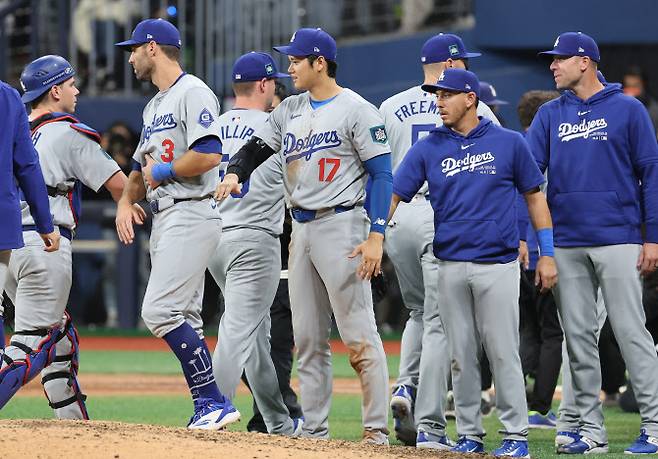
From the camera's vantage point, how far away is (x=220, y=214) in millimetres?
8188

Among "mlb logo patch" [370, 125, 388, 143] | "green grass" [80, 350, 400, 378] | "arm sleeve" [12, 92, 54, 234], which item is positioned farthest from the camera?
"green grass" [80, 350, 400, 378]

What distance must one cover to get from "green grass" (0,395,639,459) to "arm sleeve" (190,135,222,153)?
6.80 feet

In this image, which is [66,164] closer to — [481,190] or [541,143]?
[481,190]

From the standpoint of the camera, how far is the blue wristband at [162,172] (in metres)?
7.46

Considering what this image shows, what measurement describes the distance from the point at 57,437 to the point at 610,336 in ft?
16.0

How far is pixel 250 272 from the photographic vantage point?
8.15 meters

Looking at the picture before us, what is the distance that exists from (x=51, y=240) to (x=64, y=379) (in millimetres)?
1188

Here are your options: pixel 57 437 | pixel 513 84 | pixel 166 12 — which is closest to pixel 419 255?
pixel 57 437

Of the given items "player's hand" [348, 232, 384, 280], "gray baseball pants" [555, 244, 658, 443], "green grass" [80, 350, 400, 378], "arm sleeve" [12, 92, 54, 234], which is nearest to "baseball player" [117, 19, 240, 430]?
"arm sleeve" [12, 92, 54, 234]

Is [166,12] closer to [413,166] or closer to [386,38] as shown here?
[386,38]

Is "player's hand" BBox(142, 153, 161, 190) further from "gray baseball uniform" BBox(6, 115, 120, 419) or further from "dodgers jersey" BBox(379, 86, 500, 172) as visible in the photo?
"dodgers jersey" BBox(379, 86, 500, 172)

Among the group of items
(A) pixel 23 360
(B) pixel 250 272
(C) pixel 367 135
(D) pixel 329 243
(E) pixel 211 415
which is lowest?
(E) pixel 211 415

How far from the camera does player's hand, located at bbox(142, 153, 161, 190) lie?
7.54 meters

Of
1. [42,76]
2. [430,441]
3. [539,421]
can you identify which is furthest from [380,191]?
[539,421]
